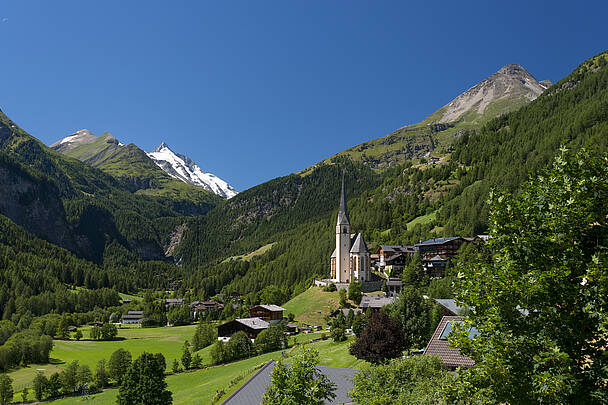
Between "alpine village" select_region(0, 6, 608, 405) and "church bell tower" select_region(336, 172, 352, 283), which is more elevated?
"church bell tower" select_region(336, 172, 352, 283)

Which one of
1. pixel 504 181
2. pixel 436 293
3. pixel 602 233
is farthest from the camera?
pixel 504 181

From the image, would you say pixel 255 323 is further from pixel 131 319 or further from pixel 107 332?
pixel 131 319

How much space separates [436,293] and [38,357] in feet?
270

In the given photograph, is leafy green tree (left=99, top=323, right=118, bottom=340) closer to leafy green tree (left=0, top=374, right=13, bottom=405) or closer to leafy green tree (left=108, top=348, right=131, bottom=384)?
leafy green tree (left=108, top=348, right=131, bottom=384)

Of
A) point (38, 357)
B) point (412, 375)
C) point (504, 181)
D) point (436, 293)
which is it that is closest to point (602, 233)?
point (412, 375)

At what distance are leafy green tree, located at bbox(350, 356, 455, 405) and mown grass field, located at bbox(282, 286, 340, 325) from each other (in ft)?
240

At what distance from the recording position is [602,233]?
13242mm

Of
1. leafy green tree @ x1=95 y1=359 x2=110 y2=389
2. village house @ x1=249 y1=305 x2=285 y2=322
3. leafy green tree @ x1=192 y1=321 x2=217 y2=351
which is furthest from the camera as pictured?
village house @ x1=249 y1=305 x2=285 y2=322

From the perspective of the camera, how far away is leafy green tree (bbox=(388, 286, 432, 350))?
48781 mm

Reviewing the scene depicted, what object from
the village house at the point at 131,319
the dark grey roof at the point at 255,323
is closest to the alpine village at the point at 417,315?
the village house at the point at 131,319

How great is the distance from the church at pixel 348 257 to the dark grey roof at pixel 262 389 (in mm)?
78844

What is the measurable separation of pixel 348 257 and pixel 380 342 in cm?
8574

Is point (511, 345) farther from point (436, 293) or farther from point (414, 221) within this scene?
point (414, 221)

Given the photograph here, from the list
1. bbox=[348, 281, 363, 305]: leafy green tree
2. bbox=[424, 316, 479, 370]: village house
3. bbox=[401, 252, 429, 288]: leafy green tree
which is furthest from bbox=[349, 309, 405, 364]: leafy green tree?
bbox=[348, 281, 363, 305]: leafy green tree
